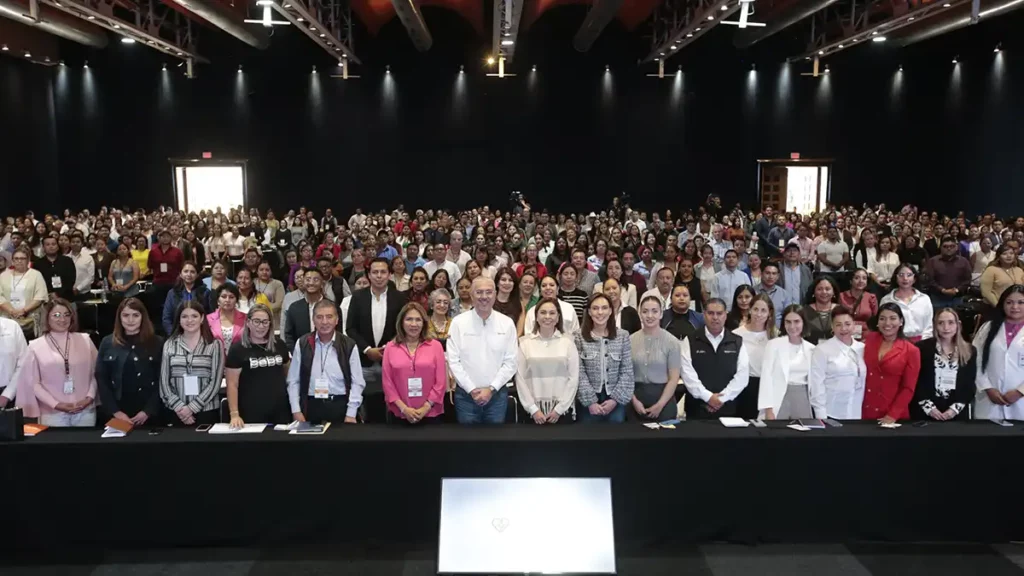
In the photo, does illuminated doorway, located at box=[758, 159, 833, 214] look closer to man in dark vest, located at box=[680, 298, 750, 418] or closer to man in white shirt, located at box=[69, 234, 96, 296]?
man in white shirt, located at box=[69, 234, 96, 296]

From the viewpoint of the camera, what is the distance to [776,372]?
165 inches

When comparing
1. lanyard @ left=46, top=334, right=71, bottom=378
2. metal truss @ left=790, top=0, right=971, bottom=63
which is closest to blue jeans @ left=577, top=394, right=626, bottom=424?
lanyard @ left=46, top=334, right=71, bottom=378

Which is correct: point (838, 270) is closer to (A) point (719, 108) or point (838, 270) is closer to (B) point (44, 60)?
(A) point (719, 108)

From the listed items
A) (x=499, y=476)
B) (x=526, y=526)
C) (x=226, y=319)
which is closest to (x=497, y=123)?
(x=226, y=319)

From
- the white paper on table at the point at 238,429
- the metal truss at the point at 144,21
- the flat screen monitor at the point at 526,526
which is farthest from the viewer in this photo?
the metal truss at the point at 144,21

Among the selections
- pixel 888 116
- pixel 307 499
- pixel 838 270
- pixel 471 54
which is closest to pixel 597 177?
pixel 471 54

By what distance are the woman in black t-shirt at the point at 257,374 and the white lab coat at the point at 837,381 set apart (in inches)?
117

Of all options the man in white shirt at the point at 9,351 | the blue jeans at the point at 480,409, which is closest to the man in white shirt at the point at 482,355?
the blue jeans at the point at 480,409

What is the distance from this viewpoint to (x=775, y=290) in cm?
664

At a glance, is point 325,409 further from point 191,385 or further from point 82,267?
point 82,267

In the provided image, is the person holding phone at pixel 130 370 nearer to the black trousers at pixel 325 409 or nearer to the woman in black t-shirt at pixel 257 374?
the woman in black t-shirt at pixel 257 374

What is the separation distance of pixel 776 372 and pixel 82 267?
8.21m

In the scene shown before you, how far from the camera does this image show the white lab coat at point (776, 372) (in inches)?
165

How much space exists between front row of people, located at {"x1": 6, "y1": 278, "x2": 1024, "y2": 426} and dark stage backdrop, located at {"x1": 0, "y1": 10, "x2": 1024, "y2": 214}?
17.4m
